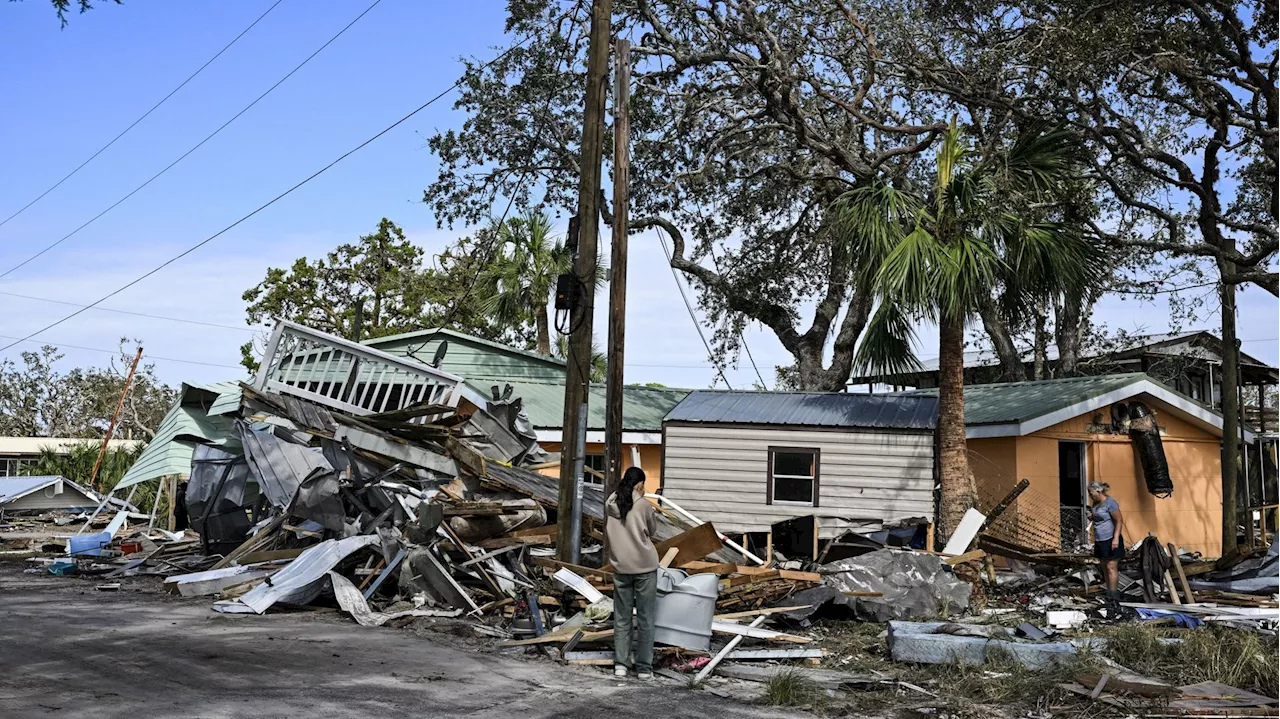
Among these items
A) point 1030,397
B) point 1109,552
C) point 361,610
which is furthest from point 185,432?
point 1109,552

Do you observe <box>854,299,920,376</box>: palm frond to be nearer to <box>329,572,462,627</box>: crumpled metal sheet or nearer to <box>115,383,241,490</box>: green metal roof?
<box>329,572,462,627</box>: crumpled metal sheet

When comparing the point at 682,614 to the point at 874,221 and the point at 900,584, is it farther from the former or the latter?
the point at 874,221

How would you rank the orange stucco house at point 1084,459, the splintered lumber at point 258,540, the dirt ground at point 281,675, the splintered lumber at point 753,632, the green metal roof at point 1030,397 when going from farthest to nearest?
the green metal roof at point 1030,397, the orange stucco house at point 1084,459, the splintered lumber at point 258,540, the splintered lumber at point 753,632, the dirt ground at point 281,675

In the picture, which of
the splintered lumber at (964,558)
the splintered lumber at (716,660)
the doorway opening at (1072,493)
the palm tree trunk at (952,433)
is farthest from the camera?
the doorway opening at (1072,493)

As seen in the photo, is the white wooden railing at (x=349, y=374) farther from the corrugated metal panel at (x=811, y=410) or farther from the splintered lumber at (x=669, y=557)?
the splintered lumber at (x=669, y=557)

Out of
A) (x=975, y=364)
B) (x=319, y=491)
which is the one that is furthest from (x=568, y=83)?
(x=975, y=364)

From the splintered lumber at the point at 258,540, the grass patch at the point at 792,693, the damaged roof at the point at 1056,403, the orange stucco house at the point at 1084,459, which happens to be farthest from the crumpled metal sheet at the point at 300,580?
the orange stucco house at the point at 1084,459

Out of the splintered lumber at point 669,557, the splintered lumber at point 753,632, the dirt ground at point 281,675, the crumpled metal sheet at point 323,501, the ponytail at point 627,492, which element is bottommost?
the dirt ground at point 281,675

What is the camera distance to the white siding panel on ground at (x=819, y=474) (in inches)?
720

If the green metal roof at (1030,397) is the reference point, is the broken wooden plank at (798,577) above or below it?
below

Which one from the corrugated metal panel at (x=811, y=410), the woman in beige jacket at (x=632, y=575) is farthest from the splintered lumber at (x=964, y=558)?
the woman in beige jacket at (x=632, y=575)

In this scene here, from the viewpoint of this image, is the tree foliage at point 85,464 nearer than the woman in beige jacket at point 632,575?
No

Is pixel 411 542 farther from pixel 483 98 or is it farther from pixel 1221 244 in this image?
pixel 483 98

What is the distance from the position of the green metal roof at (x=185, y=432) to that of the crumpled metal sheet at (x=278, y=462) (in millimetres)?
7390
